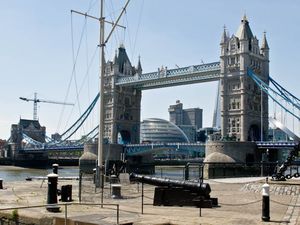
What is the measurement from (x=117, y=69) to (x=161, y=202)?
97.4 metres

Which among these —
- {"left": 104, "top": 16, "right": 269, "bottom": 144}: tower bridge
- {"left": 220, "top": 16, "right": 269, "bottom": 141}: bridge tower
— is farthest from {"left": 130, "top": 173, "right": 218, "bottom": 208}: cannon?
{"left": 220, "top": 16, "right": 269, "bottom": 141}: bridge tower

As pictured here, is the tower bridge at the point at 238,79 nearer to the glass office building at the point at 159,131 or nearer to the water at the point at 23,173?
the water at the point at 23,173

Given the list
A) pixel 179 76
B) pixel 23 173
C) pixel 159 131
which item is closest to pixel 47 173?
pixel 23 173

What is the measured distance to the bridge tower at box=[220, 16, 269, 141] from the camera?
3167 inches

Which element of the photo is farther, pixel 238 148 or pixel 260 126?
pixel 260 126

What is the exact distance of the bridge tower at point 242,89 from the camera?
80.4 meters

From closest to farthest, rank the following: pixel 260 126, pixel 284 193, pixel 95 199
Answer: pixel 95 199 < pixel 284 193 < pixel 260 126

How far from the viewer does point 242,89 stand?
80250mm

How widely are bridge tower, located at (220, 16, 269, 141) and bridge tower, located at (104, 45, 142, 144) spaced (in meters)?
27.5

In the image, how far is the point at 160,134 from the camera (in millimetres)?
180125

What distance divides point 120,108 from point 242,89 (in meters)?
35.7

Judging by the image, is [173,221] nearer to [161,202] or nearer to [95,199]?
[161,202]

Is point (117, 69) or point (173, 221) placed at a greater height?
point (117, 69)

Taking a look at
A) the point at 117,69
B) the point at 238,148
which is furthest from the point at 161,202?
the point at 117,69
